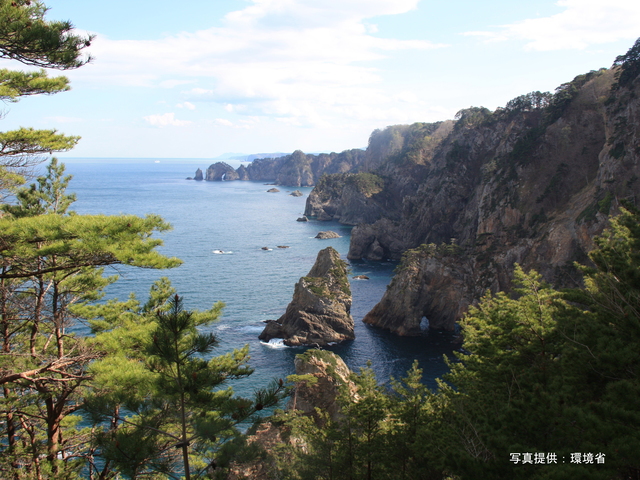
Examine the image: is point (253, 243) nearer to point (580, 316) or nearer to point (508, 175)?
point (508, 175)

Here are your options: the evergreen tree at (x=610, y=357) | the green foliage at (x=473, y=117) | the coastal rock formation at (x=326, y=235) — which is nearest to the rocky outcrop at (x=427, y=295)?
the evergreen tree at (x=610, y=357)

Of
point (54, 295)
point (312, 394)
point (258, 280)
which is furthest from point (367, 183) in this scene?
point (54, 295)

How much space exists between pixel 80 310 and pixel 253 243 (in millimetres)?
82667

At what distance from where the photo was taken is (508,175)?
64.4m

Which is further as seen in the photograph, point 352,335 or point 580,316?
point 352,335

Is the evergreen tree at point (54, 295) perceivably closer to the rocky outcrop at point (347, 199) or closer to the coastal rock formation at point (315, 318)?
the coastal rock formation at point (315, 318)

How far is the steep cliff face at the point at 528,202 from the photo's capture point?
144 feet

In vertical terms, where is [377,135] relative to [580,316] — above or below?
above

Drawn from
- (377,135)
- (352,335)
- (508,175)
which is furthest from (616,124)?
(377,135)

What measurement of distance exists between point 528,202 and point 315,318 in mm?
34303

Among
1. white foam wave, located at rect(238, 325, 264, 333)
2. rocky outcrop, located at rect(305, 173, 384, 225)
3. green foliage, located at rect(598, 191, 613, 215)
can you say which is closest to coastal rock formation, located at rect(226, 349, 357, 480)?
white foam wave, located at rect(238, 325, 264, 333)

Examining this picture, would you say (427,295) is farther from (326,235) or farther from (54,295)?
(326,235)

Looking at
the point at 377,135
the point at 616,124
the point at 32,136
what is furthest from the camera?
the point at 377,135

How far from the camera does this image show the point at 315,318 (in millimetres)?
49031
